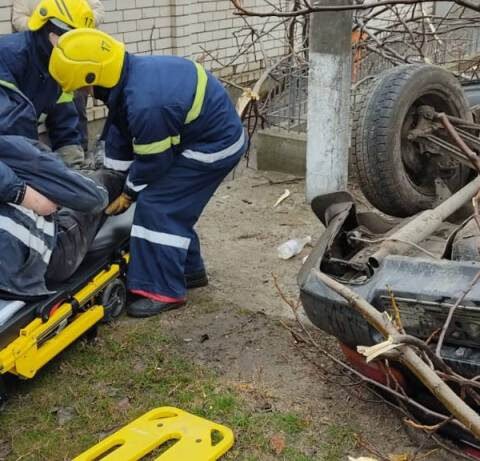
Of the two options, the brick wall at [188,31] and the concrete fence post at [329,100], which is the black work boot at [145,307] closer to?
the concrete fence post at [329,100]

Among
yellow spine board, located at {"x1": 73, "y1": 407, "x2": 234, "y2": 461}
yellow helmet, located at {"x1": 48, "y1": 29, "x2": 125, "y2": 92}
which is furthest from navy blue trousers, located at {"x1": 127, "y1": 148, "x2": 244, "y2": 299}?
yellow spine board, located at {"x1": 73, "y1": 407, "x2": 234, "y2": 461}

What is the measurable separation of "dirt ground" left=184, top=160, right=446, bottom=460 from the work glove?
0.70m

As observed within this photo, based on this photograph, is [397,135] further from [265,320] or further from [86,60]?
[86,60]

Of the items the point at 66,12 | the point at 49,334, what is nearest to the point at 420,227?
the point at 49,334

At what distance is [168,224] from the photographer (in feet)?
13.3

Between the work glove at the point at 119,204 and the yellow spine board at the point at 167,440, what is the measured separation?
1.34 meters

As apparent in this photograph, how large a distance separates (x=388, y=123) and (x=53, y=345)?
206 centimetres

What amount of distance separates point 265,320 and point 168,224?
2.49ft

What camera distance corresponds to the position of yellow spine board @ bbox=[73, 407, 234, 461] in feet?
9.30

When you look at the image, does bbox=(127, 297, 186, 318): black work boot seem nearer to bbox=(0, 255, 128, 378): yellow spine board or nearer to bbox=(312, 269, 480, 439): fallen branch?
bbox=(0, 255, 128, 378): yellow spine board

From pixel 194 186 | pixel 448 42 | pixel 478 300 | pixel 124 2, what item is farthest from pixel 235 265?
pixel 448 42

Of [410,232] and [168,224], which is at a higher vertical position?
[410,232]

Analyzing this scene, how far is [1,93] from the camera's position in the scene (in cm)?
375

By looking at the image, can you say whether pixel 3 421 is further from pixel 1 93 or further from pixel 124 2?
pixel 124 2
